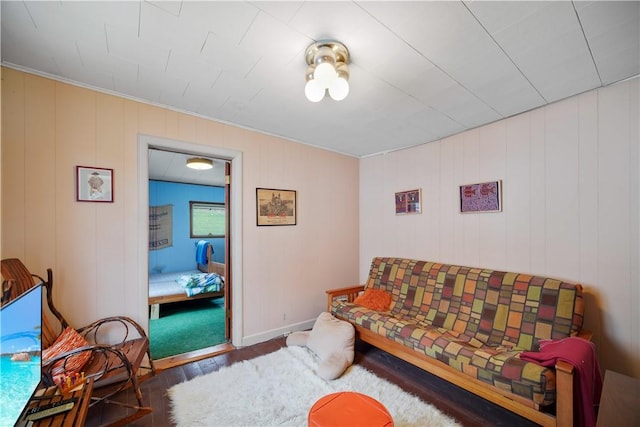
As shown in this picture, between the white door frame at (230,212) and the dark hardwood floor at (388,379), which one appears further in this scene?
the white door frame at (230,212)

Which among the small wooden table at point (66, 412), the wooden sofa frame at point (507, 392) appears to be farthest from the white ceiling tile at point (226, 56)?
the wooden sofa frame at point (507, 392)

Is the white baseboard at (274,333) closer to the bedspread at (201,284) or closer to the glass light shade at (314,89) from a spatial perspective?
the bedspread at (201,284)

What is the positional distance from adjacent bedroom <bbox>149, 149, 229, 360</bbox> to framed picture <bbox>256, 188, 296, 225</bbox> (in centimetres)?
135

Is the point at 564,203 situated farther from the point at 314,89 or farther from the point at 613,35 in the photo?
the point at 314,89

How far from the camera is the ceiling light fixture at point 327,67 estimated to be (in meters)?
1.49

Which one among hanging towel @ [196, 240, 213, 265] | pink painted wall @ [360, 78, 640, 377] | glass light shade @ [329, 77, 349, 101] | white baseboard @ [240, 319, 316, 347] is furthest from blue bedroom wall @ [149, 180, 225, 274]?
glass light shade @ [329, 77, 349, 101]

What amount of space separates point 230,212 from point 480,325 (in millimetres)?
2753

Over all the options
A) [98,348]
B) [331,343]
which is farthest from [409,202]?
[98,348]

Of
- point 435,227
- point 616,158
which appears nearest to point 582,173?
point 616,158

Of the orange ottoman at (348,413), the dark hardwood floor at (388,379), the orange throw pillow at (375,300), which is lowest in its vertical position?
the dark hardwood floor at (388,379)

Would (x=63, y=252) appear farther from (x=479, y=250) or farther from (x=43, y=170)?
(x=479, y=250)

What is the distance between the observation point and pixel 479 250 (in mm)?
2695

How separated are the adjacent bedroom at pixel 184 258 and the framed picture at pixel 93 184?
124 centimetres

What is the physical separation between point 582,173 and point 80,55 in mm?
3724
